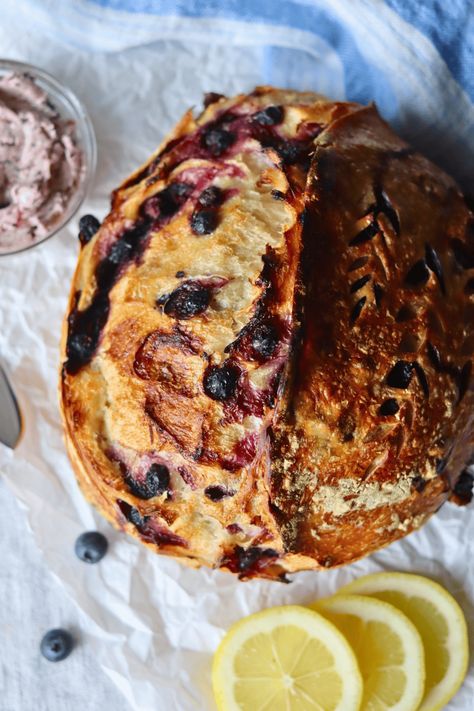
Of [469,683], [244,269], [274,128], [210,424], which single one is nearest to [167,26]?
[274,128]

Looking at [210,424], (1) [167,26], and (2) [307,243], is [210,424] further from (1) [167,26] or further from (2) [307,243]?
(1) [167,26]

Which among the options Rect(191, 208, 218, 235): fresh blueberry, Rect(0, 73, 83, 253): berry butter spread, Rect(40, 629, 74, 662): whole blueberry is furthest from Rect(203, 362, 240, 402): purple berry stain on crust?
Rect(40, 629, 74, 662): whole blueberry

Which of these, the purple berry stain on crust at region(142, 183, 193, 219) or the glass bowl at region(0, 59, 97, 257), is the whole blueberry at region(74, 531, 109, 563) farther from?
the purple berry stain on crust at region(142, 183, 193, 219)

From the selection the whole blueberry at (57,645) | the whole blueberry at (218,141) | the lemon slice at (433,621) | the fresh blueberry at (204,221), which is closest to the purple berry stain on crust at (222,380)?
the fresh blueberry at (204,221)

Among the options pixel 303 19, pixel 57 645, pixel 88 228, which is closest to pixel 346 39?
pixel 303 19

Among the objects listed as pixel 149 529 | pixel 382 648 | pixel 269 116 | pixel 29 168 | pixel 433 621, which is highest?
pixel 269 116

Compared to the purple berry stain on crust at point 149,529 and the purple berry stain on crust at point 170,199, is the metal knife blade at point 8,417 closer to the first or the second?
the purple berry stain on crust at point 149,529

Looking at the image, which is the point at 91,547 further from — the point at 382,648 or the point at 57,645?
the point at 382,648
